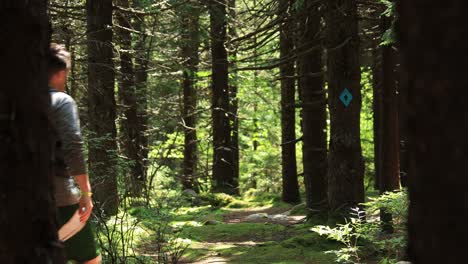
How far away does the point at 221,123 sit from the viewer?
21094 millimetres

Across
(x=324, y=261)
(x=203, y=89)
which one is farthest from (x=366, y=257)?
(x=203, y=89)

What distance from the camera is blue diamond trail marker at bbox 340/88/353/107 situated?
32.6 feet

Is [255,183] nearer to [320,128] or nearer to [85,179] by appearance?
[320,128]

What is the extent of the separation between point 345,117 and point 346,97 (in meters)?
0.34

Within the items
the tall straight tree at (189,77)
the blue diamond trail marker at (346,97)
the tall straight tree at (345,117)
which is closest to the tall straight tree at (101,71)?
the tall straight tree at (189,77)

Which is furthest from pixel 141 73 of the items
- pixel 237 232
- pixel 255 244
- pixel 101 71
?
pixel 255 244

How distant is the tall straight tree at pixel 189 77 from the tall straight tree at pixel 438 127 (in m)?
14.5

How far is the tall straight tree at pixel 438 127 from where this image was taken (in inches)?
59.4

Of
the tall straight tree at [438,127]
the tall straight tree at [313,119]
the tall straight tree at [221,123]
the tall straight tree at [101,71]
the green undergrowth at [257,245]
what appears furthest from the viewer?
the tall straight tree at [221,123]

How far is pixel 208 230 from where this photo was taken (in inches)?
495

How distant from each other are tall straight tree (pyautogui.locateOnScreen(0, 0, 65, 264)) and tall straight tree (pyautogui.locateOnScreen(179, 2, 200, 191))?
515 inches

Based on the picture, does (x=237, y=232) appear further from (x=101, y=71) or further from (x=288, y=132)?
(x=288, y=132)

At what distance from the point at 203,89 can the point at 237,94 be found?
5.79 ft

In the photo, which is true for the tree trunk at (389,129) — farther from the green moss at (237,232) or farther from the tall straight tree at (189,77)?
the tall straight tree at (189,77)
